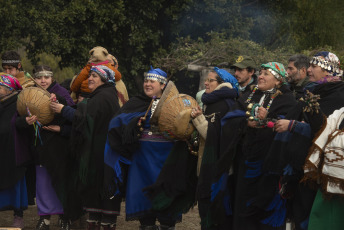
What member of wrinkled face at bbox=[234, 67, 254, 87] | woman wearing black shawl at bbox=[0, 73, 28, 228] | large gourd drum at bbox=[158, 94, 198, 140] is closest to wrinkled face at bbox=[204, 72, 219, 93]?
large gourd drum at bbox=[158, 94, 198, 140]

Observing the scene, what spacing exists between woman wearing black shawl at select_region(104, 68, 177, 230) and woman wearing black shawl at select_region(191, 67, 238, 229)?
626mm

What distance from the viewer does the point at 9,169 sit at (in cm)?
837

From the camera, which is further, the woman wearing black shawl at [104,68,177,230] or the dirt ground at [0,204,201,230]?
the dirt ground at [0,204,201,230]

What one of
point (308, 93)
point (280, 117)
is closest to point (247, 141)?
point (280, 117)

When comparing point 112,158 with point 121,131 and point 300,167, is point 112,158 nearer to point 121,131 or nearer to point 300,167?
point 121,131

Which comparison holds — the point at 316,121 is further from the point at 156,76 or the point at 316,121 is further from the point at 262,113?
the point at 156,76

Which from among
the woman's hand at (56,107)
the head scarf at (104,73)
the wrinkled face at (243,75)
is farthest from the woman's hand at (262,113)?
the woman's hand at (56,107)

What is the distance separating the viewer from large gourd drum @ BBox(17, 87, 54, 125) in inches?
310

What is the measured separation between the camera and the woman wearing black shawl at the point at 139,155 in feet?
23.2

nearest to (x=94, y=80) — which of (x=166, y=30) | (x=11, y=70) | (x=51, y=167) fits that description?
(x=51, y=167)

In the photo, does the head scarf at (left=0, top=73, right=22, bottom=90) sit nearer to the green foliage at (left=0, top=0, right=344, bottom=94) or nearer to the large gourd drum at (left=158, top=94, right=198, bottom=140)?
the large gourd drum at (left=158, top=94, right=198, bottom=140)

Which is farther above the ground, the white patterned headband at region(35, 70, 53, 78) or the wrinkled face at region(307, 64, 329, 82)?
the wrinkled face at region(307, 64, 329, 82)

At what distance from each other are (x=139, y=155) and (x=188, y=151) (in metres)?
0.58

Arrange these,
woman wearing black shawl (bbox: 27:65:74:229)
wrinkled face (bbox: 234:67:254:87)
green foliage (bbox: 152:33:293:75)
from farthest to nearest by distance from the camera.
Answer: green foliage (bbox: 152:33:293:75), woman wearing black shawl (bbox: 27:65:74:229), wrinkled face (bbox: 234:67:254:87)
